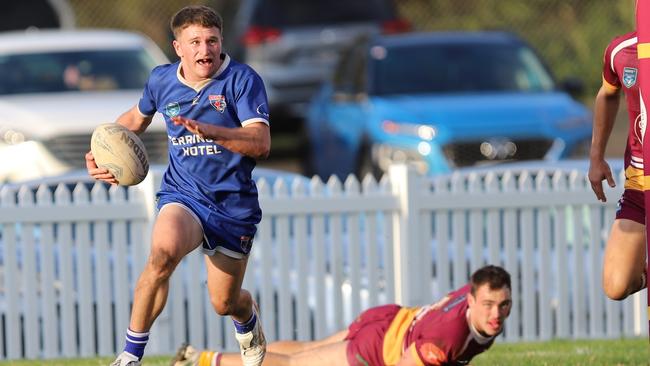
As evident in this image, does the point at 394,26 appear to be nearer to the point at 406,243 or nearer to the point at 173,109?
the point at 406,243

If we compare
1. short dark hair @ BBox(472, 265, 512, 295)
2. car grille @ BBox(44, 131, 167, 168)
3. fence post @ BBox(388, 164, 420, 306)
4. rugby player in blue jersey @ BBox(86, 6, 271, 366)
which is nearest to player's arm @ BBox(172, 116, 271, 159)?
rugby player in blue jersey @ BBox(86, 6, 271, 366)

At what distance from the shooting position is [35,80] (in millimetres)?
15477

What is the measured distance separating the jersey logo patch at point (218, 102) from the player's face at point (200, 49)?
103 mm

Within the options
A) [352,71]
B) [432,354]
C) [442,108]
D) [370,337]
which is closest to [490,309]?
[432,354]

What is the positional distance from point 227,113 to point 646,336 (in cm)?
463

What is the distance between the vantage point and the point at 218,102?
24.2 feet

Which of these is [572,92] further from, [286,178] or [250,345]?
[250,345]

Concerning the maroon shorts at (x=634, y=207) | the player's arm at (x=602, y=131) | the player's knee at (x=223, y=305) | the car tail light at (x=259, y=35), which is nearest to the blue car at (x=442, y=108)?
the car tail light at (x=259, y=35)

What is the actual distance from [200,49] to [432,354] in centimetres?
175

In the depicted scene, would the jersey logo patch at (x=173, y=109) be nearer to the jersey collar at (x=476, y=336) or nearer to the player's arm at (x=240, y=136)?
the player's arm at (x=240, y=136)

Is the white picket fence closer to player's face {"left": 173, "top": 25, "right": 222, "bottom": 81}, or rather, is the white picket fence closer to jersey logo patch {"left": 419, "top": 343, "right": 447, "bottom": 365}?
player's face {"left": 173, "top": 25, "right": 222, "bottom": 81}

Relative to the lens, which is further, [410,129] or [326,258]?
[410,129]

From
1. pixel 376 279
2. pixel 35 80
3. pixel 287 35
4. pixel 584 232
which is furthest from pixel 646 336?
pixel 287 35

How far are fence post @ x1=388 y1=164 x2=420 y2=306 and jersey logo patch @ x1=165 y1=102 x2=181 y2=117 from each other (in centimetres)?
357
